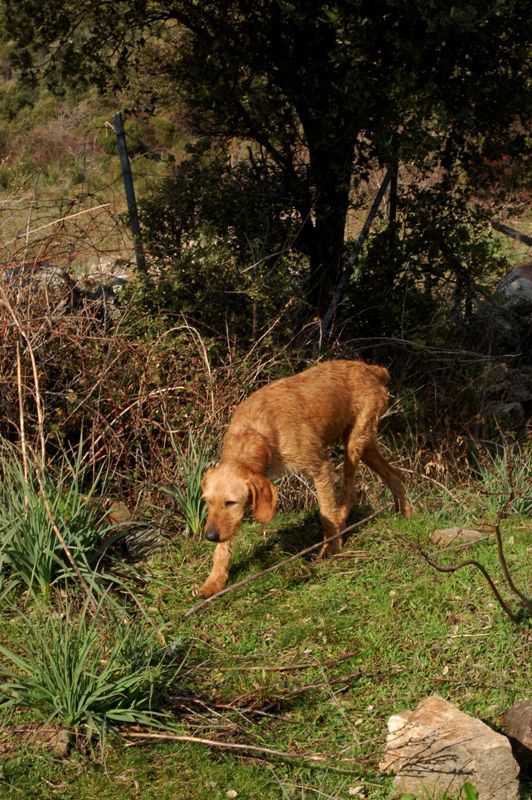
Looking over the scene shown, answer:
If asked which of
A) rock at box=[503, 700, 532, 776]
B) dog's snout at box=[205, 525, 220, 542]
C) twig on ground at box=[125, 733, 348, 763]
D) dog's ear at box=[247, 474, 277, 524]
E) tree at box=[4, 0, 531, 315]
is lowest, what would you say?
twig on ground at box=[125, 733, 348, 763]

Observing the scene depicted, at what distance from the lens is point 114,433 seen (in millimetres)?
7664

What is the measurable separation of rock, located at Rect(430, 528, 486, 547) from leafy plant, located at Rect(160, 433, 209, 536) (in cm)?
171

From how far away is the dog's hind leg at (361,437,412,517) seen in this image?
7297 millimetres

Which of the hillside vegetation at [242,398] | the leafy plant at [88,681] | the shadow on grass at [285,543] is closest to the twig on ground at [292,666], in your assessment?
the hillside vegetation at [242,398]

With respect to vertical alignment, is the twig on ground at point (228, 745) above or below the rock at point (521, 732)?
below

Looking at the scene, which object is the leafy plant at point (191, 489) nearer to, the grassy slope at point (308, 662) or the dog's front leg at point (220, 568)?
the grassy slope at point (308, 662)

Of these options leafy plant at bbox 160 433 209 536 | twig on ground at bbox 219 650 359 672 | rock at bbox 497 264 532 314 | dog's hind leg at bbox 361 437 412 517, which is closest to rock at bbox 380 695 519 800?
twig on ground at bbox 219 650 359 672

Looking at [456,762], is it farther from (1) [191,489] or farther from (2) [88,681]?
(1) [191,489]

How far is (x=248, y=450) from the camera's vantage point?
233 inches

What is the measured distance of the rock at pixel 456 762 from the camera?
4008mm

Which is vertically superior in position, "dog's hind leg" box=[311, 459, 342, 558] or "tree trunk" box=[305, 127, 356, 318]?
"tree trunk" box=[305, 127, 356, 318]

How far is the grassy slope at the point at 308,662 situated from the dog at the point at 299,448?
35 centimetres

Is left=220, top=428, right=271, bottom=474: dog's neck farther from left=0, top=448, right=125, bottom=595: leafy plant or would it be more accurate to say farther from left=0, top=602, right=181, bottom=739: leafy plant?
left=0, top=602, right=181, bottom=739: leafy plant

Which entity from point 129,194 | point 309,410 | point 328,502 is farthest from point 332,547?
point 129,194
